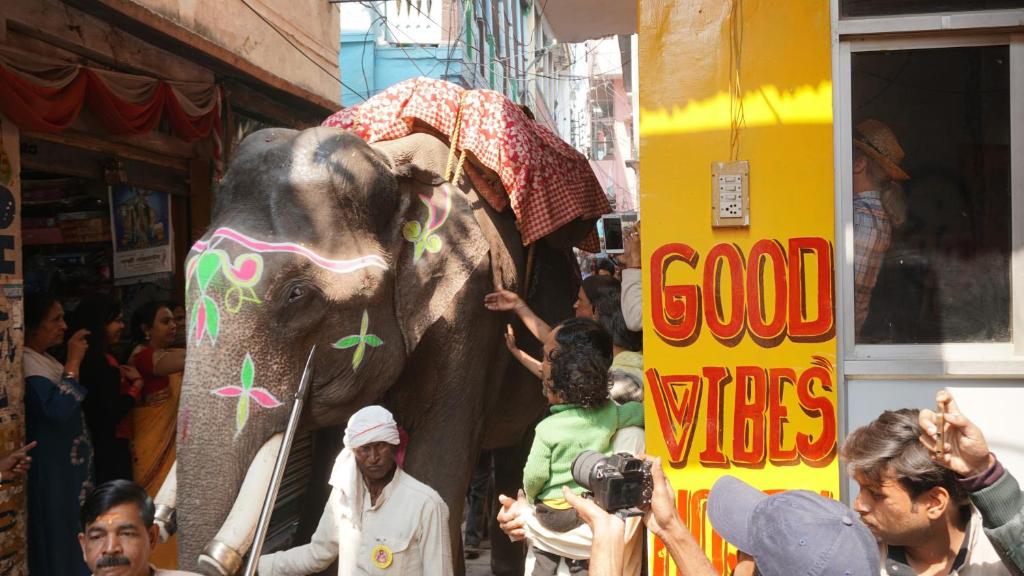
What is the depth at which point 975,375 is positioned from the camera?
12.2 ft

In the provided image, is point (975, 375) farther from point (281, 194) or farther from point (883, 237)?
point (281, 194)

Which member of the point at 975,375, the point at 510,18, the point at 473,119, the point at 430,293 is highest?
the point at 510,18

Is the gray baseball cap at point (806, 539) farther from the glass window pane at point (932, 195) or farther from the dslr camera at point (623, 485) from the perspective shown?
the glass window pane at point (932, 195)

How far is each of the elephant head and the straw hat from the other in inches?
64.7

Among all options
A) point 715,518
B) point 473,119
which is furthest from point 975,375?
point 473,119

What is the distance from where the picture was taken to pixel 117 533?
2.79 metres

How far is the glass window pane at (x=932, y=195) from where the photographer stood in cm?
380

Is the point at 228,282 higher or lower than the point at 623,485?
higher

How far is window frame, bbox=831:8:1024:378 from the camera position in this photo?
3.73 m

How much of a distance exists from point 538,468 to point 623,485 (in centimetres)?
122

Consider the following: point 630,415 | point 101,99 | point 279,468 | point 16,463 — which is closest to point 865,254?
point 630,415

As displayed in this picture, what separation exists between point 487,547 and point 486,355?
2.99 m

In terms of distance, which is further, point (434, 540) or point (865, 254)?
point (865, 254)

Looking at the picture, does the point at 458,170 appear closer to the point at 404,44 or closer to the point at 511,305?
the point at 511,305
